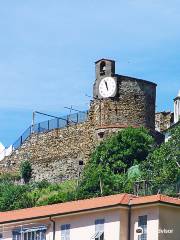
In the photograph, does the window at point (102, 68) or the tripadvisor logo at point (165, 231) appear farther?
the window at point (102, 68)

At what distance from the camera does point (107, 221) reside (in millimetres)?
70438

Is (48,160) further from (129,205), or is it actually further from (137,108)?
(129,205)

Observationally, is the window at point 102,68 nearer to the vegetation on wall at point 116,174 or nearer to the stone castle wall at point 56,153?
the stone castle wall at point 56,153

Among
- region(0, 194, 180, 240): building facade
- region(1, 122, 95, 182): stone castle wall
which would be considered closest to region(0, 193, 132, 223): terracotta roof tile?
region(0, 194, 180, 240): building facade

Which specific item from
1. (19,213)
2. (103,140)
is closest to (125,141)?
(103,140)

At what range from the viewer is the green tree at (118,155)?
318 feet

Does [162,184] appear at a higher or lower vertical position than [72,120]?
lower

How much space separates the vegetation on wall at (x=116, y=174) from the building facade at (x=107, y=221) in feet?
27.2

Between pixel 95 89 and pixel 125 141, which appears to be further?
pixel 95 89

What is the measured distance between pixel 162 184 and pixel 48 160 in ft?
98.7

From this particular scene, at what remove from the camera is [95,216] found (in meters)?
71.0

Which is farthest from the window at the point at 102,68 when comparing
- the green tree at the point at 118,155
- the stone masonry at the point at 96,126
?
the green tree at the point at 118,155

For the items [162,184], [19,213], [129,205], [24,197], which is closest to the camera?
[129,205]

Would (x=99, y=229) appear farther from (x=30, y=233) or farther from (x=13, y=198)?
(x=13, y=198)
